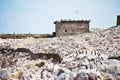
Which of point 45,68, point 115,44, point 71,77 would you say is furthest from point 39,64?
point 115,44

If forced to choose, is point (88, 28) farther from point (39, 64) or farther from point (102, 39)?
point (39, 64)

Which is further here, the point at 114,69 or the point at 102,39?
the point at 102,39

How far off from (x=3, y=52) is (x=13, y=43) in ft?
10.5

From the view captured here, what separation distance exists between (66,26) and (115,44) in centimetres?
1437

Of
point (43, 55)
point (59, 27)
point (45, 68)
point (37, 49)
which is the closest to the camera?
point (45, 68)

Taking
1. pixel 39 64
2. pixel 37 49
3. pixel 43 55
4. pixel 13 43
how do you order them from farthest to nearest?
1. pixel 13 43
2. pixel 37 49
3. pixel 43 55
4. pixel 39 64

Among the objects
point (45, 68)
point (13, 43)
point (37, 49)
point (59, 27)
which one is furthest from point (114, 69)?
point (59, 27)

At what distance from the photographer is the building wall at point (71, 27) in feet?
118

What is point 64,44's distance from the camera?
25344 mm

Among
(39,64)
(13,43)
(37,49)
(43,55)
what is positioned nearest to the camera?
(39,64)

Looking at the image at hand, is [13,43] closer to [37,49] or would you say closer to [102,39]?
[37,49]

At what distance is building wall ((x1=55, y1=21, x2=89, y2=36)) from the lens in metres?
36.0

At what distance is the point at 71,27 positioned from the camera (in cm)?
3638

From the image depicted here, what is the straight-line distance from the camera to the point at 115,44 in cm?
2239
